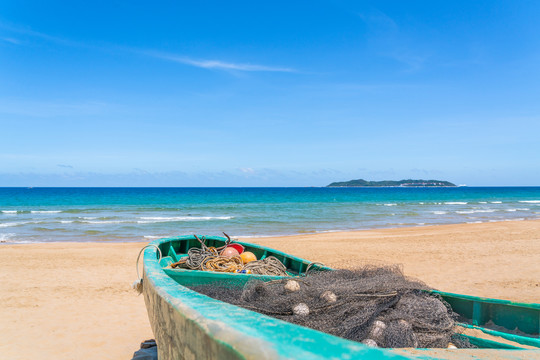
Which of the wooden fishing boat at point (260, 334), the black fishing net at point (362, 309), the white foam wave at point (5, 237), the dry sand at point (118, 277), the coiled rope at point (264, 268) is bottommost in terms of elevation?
the white foam wave at point (5, 237)

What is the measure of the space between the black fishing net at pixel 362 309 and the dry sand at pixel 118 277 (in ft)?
10.4

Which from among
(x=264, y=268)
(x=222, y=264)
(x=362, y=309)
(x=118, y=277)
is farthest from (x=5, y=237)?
(x=362, y=309)

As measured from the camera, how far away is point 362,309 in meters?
3.31

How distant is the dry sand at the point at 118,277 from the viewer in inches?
247

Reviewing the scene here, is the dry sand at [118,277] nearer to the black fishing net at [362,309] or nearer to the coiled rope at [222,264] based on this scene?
the coiled rope at [222,264]

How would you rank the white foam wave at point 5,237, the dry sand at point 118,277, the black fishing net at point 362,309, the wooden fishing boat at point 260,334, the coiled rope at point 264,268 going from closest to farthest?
the wooden fishing boat at point 260,334
the black fishing net at point 362,309
the coiled rope at point 264,268
the dry sand at point 118,277
the white foam wave at point 5,237

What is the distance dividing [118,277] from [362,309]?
9080 mm

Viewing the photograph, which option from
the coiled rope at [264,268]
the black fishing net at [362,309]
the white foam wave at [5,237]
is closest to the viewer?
the black fishing net at [362,309]

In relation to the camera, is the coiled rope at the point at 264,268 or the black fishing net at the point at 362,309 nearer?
the black fishing net at the point at 362,309

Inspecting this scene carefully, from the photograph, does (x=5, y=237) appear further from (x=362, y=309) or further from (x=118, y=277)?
(x=362, y=309)

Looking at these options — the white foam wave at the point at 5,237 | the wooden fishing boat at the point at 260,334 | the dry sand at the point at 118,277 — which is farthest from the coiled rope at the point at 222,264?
the white foam wave at the point at 5,237

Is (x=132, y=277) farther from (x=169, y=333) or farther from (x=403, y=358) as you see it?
(x=403, y=358)

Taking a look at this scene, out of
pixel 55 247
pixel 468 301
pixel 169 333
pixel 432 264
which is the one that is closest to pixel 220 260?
pixel 468 301

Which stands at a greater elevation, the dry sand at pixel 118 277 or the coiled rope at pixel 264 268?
the coiled rope at pixel 264 268
